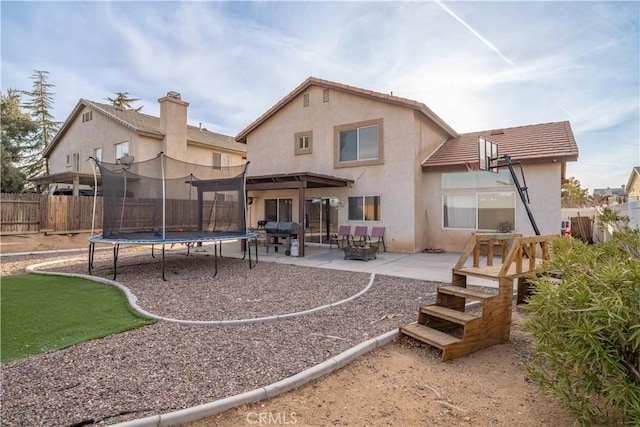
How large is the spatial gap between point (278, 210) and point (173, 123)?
27.9ft

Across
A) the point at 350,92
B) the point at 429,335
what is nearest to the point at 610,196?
the point at 350,92

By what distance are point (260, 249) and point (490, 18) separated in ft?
33.9

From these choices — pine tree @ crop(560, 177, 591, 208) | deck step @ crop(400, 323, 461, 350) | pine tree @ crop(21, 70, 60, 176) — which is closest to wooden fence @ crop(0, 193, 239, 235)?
deck step @ crop(400, 323, 461, 350)

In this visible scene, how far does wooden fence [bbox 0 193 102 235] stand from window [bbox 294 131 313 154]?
383 inches

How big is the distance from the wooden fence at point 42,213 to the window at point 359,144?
1140cm

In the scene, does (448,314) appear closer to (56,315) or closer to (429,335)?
(429,335)

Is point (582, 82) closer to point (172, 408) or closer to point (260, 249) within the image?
point (260, 249)

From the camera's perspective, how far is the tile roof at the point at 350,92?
444 inches

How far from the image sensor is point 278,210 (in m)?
14.8

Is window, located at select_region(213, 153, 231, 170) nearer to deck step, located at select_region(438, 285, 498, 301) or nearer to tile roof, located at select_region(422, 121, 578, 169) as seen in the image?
tile roof, located at select_region(422, 121, 578, 169)

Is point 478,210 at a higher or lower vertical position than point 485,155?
lower

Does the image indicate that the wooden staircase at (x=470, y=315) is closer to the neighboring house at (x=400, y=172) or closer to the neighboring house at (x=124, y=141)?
the neighboring house at (x=400, y=172)

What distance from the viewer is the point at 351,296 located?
19.6ft

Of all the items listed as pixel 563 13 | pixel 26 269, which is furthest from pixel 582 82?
pixel 26 269
